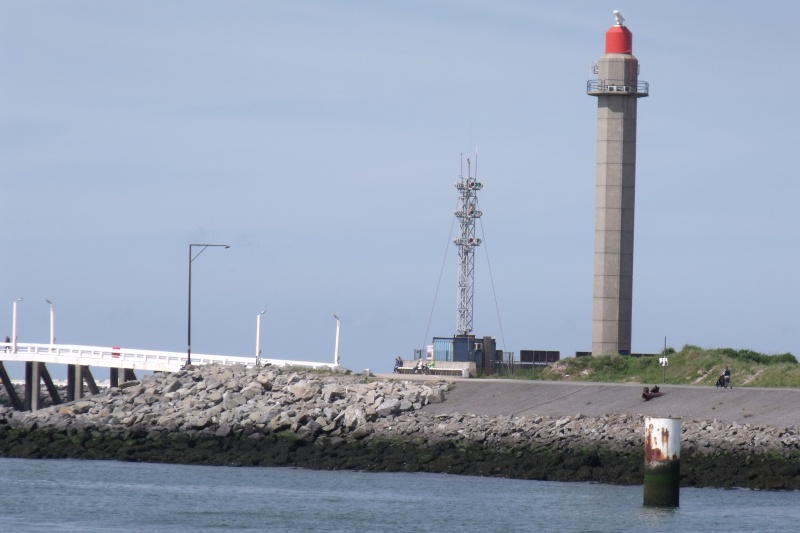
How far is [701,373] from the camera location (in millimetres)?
56125

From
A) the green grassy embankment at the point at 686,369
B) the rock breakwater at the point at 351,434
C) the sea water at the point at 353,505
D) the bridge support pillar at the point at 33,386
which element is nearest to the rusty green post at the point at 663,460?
the sea water at the point at 353,505

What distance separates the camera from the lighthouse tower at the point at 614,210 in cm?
6028

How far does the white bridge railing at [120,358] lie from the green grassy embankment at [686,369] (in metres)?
8.92

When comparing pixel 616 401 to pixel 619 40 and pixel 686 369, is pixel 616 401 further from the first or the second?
pixel 619 40

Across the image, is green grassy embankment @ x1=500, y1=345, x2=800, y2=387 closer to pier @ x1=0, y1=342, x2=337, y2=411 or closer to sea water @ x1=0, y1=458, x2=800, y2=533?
pier @ x1=0, y1=342, x2=337, y2=411

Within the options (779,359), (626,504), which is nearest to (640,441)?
(626,504)

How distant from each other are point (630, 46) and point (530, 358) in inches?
505

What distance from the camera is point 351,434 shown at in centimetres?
4828

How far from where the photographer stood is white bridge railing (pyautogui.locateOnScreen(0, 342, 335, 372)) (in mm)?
60969

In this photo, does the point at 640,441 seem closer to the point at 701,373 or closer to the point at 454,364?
the point at 701,373

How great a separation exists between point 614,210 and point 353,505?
24418 millimetres

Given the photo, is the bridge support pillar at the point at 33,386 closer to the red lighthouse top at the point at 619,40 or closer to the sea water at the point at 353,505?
the sea water at the point at 353,505

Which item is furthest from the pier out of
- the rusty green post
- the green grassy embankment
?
the rusty green post

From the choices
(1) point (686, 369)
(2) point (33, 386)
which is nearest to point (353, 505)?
(1) point (686, 369)
